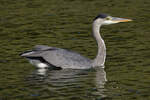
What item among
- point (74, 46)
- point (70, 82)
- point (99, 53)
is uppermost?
point (99, 53)

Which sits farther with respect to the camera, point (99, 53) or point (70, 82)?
point (99, 53)

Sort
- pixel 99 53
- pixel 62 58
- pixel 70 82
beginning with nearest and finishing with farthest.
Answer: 1. pixel 70 82
2. pixel 62 58
3. pixel 99 53

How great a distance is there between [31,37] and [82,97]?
7.73 m

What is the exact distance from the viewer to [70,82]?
45.8 feet

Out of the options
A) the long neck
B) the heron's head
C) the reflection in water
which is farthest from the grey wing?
the heron's head

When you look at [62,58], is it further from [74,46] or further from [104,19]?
[74,46]

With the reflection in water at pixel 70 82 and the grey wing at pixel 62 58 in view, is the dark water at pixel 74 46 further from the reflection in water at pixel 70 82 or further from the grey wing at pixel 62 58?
the grey wing at pixel 62 58

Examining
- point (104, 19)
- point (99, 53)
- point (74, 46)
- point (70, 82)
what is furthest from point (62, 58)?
point (74, 46)

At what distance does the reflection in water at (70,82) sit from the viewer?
12881 millimetres

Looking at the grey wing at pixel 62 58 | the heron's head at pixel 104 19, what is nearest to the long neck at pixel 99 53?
the heron's head at pixel 104 19

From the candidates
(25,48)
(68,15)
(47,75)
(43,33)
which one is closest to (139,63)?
(47,75)

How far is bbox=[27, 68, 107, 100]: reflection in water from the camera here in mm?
12881

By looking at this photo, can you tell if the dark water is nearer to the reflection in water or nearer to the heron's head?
the reflection in water

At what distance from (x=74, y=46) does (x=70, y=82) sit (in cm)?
440
